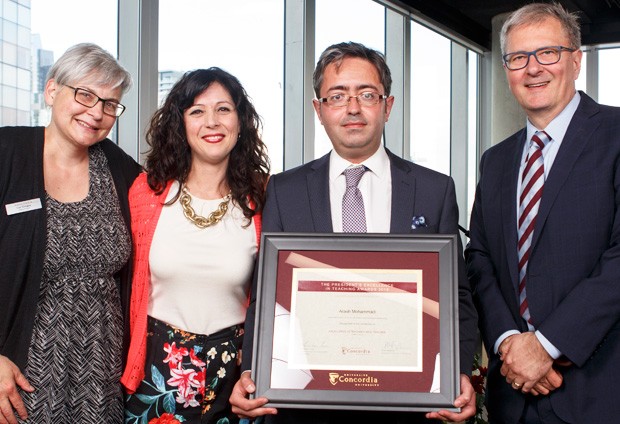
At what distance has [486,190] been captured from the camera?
90.8 inches

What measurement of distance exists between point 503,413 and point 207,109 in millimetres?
1341

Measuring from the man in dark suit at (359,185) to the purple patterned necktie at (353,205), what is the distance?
0.04ft

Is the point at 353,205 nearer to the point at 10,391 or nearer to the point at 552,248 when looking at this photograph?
the point at 552,248

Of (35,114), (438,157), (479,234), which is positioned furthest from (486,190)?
(438,157)

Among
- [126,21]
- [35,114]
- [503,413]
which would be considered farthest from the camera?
[126,21]

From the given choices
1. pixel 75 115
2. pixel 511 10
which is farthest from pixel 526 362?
pixel 511 10

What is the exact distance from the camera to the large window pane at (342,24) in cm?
578

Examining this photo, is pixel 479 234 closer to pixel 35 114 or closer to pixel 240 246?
pixel 240 246

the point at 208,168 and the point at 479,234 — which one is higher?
the point at 208,168

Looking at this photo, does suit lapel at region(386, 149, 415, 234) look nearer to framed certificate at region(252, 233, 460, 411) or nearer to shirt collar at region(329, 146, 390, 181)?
shirt collar at region(329, 146, 390, 181)

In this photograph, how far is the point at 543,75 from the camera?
2125 mm

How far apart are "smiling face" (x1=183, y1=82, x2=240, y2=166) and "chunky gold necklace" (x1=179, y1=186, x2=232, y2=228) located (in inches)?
5.7

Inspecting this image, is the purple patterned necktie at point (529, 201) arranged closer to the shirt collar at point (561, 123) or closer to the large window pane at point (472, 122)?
the shirt collar at point (561, 123)

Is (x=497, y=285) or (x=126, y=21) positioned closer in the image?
(x=497, y=285)
